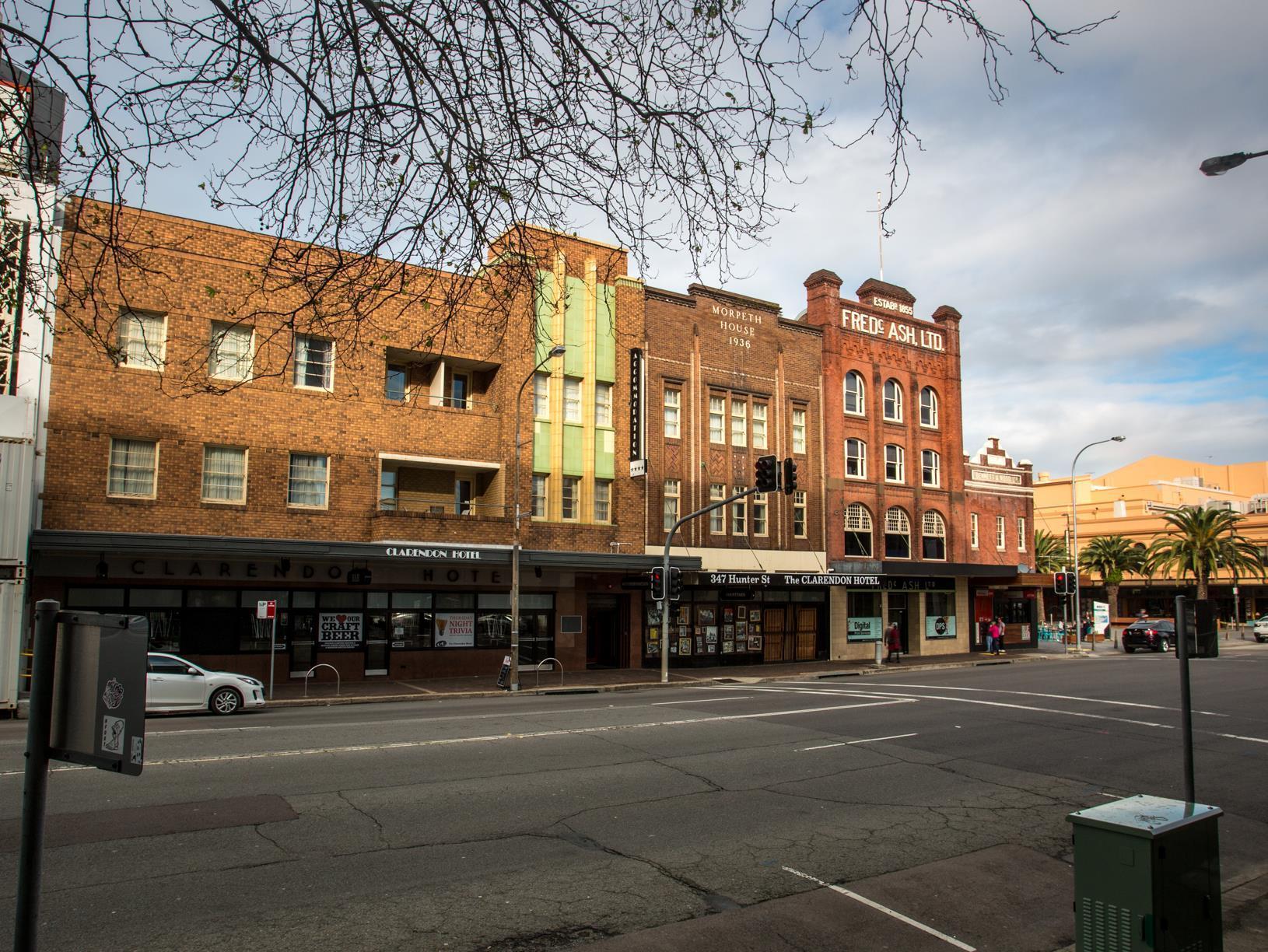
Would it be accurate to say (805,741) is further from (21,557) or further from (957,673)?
(957,673)

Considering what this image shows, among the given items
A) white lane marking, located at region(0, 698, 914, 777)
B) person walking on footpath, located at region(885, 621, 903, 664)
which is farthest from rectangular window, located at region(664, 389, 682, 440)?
white lane marking, located at region(0, 698, 914, 777)

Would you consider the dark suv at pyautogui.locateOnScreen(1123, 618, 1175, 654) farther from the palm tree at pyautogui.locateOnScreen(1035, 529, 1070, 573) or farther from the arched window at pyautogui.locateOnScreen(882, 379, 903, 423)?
the palm tree at pyautogui.locateOnScreen(1035, 529, 1070, 573)

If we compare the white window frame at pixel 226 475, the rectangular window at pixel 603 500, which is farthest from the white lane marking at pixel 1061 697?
the white window frame at pixel 226 475

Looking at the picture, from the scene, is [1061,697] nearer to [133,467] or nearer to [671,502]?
[671,502]

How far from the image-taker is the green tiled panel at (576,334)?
31.1 meters

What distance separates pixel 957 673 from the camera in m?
30.7

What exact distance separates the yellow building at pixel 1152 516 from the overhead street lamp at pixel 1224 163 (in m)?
65.6

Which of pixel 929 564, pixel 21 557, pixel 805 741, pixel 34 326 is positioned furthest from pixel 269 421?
pixel 929 564

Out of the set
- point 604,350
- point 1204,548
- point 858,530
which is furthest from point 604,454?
point 1204,548

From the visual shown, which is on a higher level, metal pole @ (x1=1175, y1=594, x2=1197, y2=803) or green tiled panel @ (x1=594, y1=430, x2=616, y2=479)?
green tiled panel @ (x1=594, y1=430, x2=616, y2=479)

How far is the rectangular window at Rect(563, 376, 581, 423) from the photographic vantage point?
102 ft

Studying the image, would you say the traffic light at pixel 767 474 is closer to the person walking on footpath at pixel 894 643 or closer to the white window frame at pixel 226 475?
the white window frame at pixel 226 475

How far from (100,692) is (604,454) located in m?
28.4

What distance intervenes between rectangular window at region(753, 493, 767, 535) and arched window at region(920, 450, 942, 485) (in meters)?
9.93
